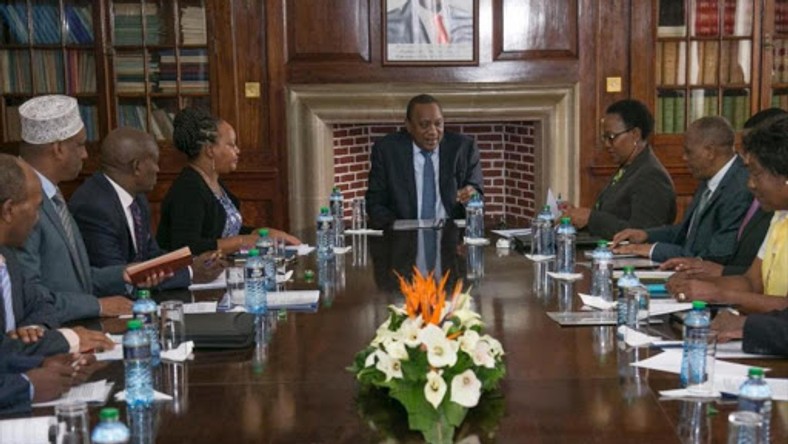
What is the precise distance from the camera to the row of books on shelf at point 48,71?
676 cm

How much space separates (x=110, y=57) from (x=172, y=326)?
4.28 metres

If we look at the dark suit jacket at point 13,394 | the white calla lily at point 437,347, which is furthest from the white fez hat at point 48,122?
the white calla lily at point 437,347

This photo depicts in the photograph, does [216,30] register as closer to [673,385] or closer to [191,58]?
[191,58]

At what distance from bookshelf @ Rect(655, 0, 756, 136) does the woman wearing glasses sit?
1.75 metres

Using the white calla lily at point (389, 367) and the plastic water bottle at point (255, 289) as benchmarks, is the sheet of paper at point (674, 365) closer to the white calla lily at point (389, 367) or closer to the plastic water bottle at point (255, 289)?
the white calla lily at point (389, 367)

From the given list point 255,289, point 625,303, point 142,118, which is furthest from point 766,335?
point 142,118

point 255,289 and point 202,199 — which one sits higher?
point 202,199

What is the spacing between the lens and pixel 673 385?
2436mm

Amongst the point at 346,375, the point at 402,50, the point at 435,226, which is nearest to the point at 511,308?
the point at 346,375

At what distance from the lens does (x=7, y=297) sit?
9.30ft

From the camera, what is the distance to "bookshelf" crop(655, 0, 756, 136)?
6645 millimetres

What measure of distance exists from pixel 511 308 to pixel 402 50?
362 cm

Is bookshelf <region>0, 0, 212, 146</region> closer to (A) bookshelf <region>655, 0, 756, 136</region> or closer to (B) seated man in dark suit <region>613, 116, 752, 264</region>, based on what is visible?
(A) bookshelf <region>655, 0, 756, 136</region>

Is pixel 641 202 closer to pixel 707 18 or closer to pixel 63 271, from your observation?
pixel 707 18
